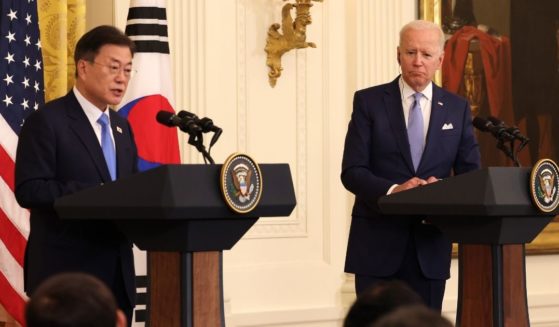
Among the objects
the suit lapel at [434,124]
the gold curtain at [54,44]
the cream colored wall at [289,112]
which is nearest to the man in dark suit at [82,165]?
the suit lapel at [434,124]

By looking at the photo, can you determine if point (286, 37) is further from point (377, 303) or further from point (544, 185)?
point (377, 303)

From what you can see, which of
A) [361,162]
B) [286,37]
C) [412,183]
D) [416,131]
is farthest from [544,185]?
[286,37]

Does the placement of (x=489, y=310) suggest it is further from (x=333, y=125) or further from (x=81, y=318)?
(x=333, y=125)

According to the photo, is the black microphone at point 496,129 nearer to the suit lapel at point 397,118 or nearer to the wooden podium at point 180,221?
the suit lapel at point 397,118

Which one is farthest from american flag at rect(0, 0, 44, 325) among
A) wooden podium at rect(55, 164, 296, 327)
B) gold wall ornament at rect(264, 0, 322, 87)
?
wooden podium at rect(55, 164, 296, 327)

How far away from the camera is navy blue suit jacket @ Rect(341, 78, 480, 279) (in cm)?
486

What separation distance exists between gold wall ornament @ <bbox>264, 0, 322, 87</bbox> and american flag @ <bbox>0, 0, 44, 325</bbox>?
6.18 ft

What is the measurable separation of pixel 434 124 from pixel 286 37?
107 inches

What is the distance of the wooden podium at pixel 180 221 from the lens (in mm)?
3850

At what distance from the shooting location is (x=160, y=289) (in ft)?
13.4


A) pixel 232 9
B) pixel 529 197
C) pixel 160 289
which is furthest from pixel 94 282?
pixel 232 9

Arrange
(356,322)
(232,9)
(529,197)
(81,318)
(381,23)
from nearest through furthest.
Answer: (81,318)
(356,322)
(529,197)
(232,9)
(381,23)

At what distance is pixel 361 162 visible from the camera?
496cm

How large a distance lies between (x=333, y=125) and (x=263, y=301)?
4.42 ft
